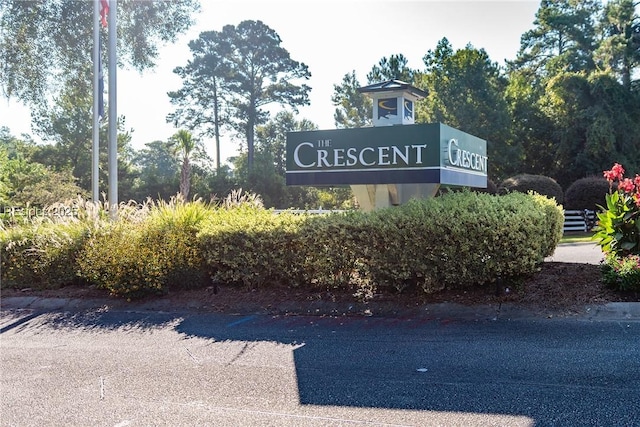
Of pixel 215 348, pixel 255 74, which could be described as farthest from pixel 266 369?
pixel 255 74

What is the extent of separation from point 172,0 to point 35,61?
504 cm

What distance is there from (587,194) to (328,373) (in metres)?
22.2

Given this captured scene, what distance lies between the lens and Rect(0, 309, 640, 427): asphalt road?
3994 mm

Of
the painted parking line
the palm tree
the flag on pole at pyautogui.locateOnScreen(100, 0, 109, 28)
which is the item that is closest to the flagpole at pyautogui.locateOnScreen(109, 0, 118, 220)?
the flag on pole at pyautogui.locateOnScreen(100, 0, 109, 28)

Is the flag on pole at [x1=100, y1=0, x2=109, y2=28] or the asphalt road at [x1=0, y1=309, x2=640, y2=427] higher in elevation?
the flag on pole at [x1=100, y1=0, x2=109, y2=28]

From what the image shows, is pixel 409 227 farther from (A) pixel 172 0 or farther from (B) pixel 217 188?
(B) pixel 217 188

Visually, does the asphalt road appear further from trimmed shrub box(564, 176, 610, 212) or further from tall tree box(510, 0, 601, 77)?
tall tree box(510, 0, 601, 77)

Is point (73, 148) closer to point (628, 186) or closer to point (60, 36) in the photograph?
point (60, 36)

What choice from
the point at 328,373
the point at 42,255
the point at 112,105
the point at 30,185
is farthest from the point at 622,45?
the point at 328,373

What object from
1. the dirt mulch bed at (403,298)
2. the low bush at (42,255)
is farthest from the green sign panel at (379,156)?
the low bush at (42,255)

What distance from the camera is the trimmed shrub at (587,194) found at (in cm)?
2375

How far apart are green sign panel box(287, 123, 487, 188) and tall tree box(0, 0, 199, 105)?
12803 millimetres

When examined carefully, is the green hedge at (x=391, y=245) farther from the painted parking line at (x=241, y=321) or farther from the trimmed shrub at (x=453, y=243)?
the painted parking line at (x=241, y=321)

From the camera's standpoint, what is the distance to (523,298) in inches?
262
